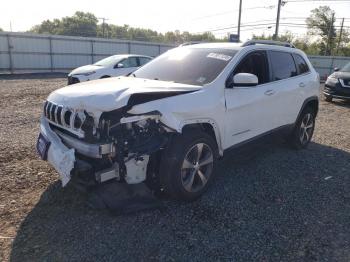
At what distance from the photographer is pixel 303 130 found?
646 centimetres

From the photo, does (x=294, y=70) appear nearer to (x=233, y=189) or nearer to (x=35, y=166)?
(x=233, y=189)

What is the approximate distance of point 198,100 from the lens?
3996 mm

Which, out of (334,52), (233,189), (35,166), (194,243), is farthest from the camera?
(334,52)

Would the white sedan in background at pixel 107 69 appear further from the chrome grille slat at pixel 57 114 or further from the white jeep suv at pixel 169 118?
the chrome grille slat at pixel 57 114

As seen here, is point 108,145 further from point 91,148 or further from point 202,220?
point 202,220

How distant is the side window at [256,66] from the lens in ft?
15.6

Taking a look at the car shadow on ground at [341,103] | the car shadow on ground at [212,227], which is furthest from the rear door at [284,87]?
the car shadow on ground at [341,103]

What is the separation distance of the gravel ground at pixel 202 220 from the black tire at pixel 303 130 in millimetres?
830

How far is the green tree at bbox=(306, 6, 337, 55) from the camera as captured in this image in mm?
63750

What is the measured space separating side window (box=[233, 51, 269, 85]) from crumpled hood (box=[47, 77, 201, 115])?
98cm

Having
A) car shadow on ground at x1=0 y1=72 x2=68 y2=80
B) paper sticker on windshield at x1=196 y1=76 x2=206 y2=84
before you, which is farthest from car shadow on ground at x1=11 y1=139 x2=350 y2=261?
car shadow on ground at x1=0 y1=72 x2=68 y2=80

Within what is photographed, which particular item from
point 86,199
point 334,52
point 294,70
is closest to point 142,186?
point 86,199

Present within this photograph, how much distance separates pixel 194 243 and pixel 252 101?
89.7 inches

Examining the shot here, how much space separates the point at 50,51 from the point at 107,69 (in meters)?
12.1
